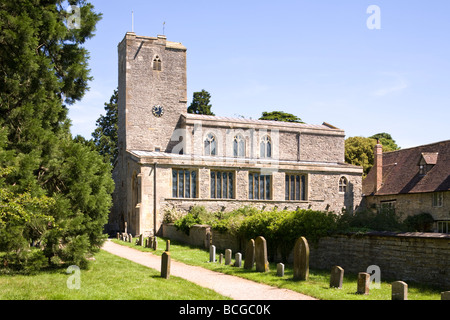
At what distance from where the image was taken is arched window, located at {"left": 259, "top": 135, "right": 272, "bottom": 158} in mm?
41562

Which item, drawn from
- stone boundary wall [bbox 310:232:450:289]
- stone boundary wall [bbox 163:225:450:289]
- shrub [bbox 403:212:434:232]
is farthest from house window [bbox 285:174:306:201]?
stone boundary wall [bbox 310:232:450:289]

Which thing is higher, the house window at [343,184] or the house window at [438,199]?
the house window at [343,184]

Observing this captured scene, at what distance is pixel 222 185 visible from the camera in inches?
1390

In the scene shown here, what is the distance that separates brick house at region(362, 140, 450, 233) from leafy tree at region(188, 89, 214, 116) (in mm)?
22148

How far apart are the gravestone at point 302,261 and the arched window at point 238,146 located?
86.1ft

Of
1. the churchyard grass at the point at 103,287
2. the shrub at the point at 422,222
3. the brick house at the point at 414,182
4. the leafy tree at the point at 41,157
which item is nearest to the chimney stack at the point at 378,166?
the brick house at the point at 414,182

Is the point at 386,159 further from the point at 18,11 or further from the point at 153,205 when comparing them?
the point at 18,11

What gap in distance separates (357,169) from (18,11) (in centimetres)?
3104

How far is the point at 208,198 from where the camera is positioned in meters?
34.6

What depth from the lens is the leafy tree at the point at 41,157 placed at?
1378 cm

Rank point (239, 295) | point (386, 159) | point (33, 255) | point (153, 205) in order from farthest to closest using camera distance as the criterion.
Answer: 1. point (386, 159)
2. point (153, 205)
3. point (33, 255)
4. point (239, 295)

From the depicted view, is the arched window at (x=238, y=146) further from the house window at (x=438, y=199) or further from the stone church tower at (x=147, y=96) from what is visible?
the house window at (x=438, y=199)

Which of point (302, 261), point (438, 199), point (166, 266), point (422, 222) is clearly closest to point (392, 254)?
point (302, 261)
